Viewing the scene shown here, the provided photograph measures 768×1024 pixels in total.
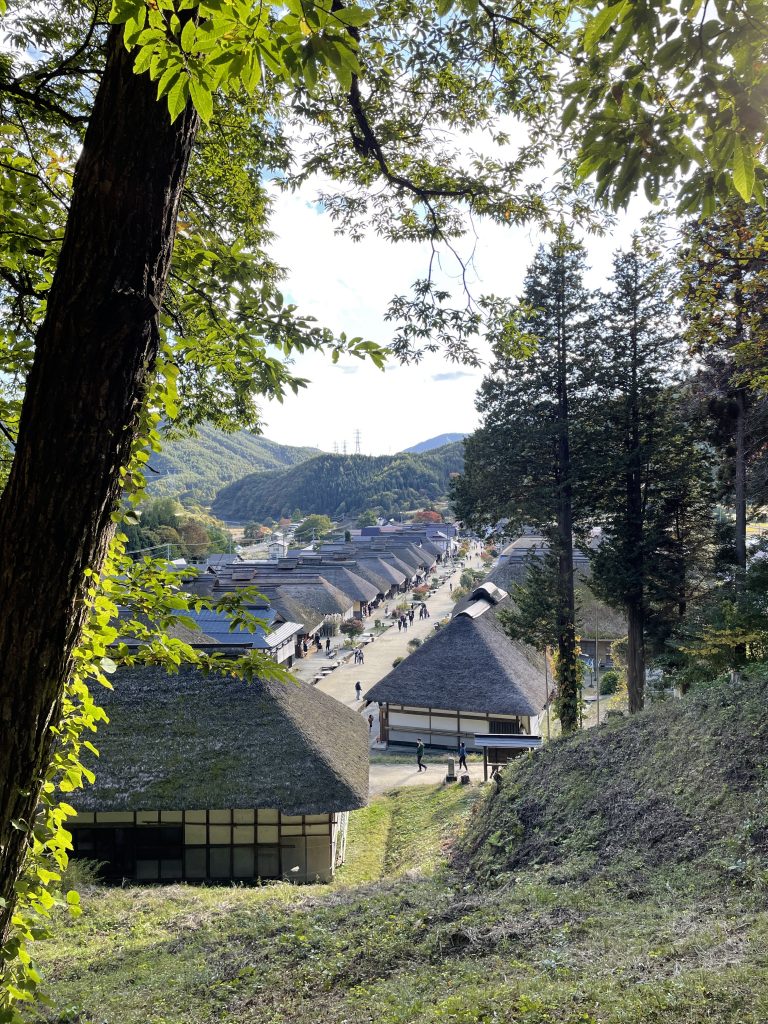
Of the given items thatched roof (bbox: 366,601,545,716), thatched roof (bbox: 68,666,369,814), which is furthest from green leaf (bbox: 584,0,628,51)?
thatched roof (bbox: 366,601,545,716)

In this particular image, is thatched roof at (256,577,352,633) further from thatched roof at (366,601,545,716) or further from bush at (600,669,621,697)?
bush at (600,669,621,697)

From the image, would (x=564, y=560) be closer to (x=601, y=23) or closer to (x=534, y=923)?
(x=534, y=923)

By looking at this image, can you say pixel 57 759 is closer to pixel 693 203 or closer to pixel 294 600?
pixel 693 203

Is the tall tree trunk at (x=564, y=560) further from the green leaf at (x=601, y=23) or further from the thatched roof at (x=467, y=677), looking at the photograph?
the green leaf at (x=601, y=23)

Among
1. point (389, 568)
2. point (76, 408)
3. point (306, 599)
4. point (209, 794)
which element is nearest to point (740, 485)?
point (209, 794)

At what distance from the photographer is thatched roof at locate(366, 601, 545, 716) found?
25250 millimetres

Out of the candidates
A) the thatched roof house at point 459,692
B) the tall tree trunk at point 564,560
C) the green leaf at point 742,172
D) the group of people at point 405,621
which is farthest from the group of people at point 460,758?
the group of people at point 405,621

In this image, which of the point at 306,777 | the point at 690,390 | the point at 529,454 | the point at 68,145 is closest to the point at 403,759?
the point at 306,777

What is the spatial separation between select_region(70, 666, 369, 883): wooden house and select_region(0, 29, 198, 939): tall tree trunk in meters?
13.1

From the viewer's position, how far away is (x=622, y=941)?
5992mm

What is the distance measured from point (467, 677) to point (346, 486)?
13740 cm

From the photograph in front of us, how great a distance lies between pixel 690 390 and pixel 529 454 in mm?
4830

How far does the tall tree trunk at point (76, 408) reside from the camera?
2584 mm

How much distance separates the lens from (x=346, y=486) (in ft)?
534
